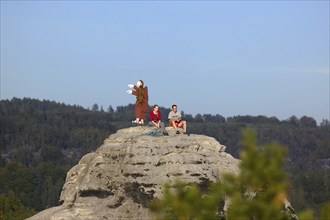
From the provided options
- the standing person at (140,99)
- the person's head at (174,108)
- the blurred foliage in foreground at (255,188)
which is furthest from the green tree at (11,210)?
the blurred foliage in foreground at (255,188)

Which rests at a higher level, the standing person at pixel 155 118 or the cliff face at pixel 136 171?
the standing person at pixel 155 118

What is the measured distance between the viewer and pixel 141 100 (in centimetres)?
2316

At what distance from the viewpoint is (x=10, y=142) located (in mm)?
157000

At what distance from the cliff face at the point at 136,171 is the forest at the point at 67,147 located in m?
71.8

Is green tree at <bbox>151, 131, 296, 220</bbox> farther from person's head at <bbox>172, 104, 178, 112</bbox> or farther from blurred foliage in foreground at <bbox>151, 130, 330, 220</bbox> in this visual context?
person's head at <bbox>172, 104, 178, 112</bbox>

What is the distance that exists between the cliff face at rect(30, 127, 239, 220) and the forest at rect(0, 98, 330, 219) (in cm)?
7176

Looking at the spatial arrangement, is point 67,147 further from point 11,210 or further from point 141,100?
point 141,100

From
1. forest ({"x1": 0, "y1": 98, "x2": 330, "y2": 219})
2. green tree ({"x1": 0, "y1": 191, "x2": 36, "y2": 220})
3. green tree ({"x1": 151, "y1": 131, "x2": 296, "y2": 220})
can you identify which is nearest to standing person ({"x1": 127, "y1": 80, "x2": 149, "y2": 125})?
green tree ({"x1": 151, "y1": 131, "x2": 296, "y2": 220})

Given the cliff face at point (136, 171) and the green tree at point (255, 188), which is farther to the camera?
the cliff face at point (136, 171)

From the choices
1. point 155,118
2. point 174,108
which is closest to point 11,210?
point 155,118

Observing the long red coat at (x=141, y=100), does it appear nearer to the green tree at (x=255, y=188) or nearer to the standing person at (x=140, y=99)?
the standing person at (x=140, y=99)

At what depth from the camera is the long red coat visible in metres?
23.2

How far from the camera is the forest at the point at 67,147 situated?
98.9 m

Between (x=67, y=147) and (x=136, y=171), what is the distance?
14253 centimetres
